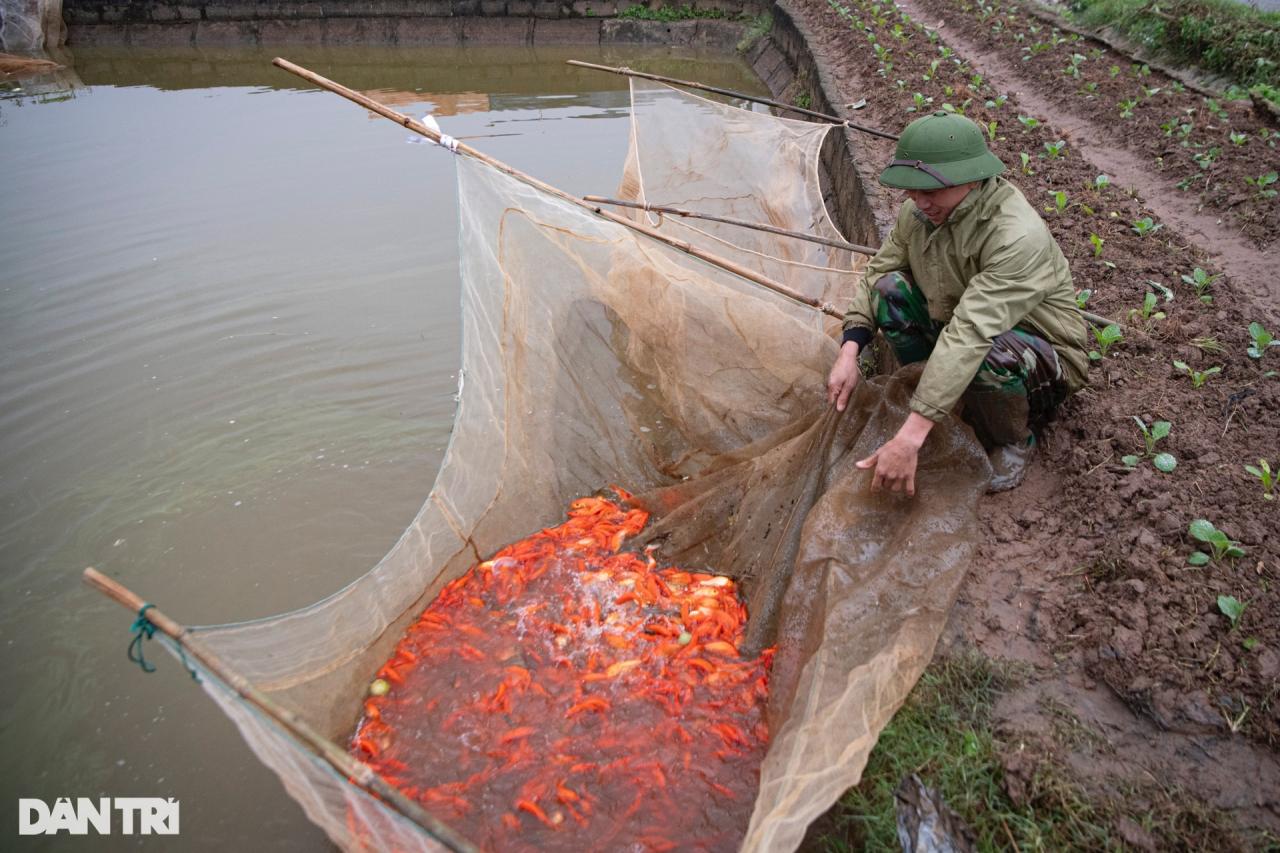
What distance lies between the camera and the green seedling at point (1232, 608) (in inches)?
92.8

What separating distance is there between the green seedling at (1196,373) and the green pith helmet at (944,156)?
136 cm

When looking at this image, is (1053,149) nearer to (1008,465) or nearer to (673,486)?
(1008,465)

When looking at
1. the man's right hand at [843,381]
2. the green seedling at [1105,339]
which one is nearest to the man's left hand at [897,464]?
the man's right hand at [843,381]

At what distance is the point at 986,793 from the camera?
216cm

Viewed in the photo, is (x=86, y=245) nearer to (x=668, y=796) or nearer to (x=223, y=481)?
(x=223, y=481)

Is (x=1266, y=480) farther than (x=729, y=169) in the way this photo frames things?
No

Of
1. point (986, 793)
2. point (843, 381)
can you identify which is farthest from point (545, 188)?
point (986, 793)

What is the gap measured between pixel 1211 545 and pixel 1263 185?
12.0 feet

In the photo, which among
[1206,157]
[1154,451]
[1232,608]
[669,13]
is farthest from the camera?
[669,13]

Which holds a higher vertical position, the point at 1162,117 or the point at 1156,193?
the point at 1162,117

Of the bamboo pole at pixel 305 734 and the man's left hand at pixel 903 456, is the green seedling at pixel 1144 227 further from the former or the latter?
the bamboo pole at pixel 305 734

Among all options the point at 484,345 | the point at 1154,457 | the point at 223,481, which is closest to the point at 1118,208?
the point at 1154,457

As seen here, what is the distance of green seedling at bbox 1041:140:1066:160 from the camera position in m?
6.02

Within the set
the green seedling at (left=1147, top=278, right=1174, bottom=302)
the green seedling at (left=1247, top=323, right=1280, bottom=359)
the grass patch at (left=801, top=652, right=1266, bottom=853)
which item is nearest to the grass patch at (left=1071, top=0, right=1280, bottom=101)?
the green seedling at (left=1147, top=278, right=1174, bottom=302)
